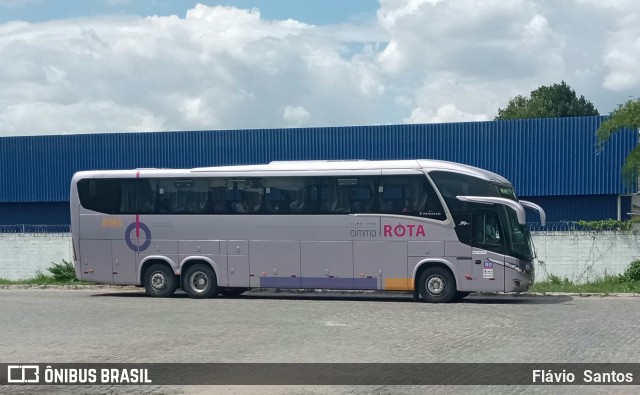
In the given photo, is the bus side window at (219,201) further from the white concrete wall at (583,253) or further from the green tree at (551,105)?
the green tree at (551,105)

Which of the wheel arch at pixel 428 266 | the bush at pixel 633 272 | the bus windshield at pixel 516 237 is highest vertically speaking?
the bus windshield at pixel 516 237

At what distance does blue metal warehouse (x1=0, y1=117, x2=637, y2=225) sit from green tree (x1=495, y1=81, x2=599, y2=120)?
44029 mm

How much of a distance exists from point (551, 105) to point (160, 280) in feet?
194

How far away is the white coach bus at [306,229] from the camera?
23.9 metres

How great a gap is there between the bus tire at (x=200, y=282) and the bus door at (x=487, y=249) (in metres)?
7.38

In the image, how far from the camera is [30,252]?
35.8 m

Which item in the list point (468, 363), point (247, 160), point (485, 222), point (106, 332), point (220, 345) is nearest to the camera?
point (468, 363)

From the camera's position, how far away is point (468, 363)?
42.8 feet

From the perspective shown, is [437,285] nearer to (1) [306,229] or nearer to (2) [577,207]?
(1) [306,229]

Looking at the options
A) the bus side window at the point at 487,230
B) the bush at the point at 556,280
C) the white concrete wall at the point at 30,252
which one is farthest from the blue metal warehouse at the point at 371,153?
the bus side window at the point at 487,230

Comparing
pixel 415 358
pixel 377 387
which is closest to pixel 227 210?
pixel 415 358

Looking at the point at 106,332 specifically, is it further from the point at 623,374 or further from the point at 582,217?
the point at 582,217

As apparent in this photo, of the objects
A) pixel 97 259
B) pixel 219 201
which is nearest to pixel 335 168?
pixel 219 201

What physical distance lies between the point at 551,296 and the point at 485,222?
4.27 metres
